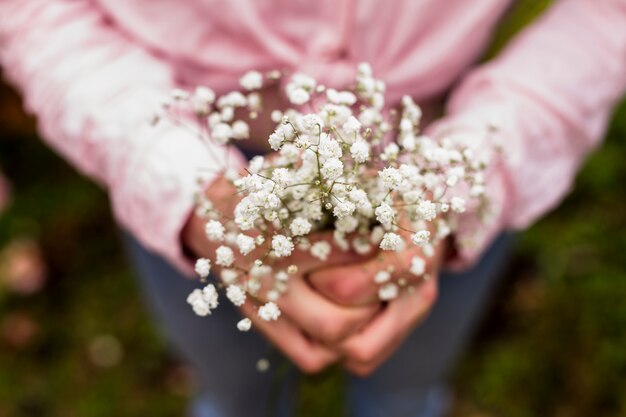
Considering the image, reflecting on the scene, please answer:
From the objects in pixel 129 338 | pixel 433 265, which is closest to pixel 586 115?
pixel 433 265

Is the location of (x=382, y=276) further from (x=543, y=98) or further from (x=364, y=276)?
(x=543, y=98)

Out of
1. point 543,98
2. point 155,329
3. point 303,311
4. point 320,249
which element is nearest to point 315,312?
point 303,311

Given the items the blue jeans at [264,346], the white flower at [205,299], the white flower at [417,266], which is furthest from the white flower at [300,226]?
the blue jeans at [264,346]

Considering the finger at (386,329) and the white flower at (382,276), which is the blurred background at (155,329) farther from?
the white flower at (382,276)

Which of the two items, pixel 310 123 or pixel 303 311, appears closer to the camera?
pixel 310 123

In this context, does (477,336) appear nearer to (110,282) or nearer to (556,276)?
(556,276)

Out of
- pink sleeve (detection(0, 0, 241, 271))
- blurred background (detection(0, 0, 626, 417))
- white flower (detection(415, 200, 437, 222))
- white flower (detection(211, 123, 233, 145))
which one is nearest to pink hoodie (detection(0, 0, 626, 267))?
pink sleeve (detection(0, 0, 241, 271))

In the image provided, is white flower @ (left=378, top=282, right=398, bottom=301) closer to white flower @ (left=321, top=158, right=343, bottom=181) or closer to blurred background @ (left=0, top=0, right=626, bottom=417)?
white flower @ (left=321, top=158, right=343, bottom=181)
